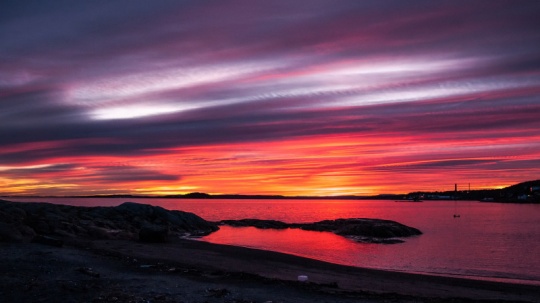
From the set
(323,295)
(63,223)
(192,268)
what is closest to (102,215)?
(63,223)

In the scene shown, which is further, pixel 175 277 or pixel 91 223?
pixel 91 223

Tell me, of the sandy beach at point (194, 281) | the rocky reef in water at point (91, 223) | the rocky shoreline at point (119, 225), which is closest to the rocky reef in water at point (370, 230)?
the rocky shoreline at point (119, 225)

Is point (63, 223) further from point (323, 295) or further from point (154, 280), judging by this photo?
point (323, 295)

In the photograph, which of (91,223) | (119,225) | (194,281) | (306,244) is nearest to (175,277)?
(194,281)

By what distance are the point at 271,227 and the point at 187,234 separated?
62.0ft

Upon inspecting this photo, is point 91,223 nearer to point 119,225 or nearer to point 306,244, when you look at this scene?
point 119,225

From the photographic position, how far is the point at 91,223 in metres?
39.2

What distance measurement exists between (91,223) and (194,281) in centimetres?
2576

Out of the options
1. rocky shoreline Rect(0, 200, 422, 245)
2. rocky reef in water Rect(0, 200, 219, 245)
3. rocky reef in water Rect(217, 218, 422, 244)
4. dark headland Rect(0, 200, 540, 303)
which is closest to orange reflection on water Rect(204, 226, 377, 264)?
rocky reef in water Rect(217, 218, 422, 244)

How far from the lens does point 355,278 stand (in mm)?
22469

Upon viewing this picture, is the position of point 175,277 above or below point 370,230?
above

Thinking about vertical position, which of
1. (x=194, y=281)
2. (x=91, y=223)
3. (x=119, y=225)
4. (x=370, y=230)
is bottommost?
(x=370, y=230)

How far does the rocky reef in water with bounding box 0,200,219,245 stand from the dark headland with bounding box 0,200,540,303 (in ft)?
0.34

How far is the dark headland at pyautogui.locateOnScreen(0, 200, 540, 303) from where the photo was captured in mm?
14234
